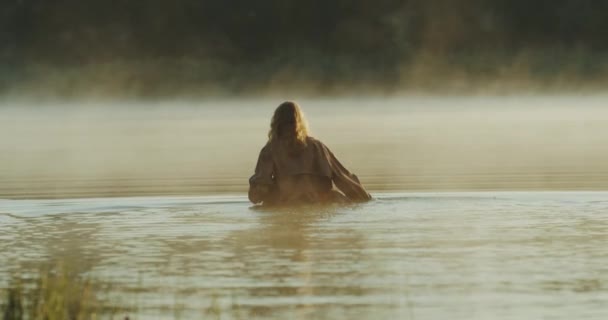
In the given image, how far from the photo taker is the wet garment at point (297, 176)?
1570cm

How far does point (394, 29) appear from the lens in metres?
126

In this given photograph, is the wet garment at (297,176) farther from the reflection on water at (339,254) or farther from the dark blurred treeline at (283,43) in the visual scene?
the dark blurred treeline at (283,43)

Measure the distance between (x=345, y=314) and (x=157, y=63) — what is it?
4609 inches

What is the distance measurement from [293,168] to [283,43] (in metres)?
112

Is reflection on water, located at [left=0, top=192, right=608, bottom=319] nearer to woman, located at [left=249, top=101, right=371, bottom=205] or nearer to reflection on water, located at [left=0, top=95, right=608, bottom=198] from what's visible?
woman, located at [left=249, top=101, right=371, bottom=205]

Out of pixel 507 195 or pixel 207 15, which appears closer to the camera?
pixel 507 195

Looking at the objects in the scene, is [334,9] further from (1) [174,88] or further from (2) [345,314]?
(2) [345,314]

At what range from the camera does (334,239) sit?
13.2 m

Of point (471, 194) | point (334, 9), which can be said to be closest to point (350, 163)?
point (471, 194)

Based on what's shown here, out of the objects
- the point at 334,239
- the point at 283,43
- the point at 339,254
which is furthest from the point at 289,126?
the point at 283,43

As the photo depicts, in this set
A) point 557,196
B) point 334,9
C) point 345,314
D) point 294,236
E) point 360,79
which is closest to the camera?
point 345,314

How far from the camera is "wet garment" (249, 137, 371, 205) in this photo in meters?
15.7

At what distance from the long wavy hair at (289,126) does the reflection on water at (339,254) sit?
64 centimetres

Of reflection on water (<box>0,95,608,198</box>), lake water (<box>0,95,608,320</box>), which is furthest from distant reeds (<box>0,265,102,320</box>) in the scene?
Result: reflection on water (<box>0,95,608,198</box>)
